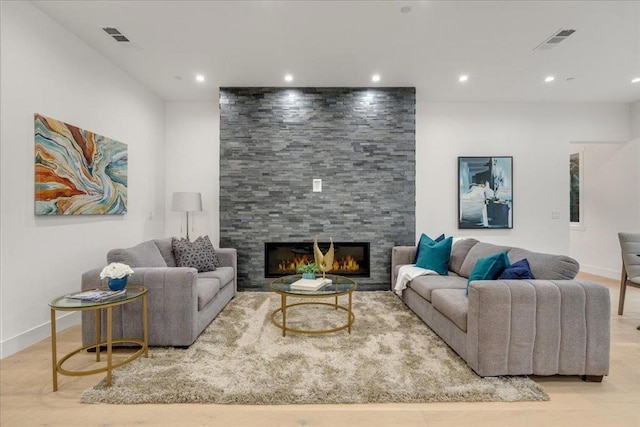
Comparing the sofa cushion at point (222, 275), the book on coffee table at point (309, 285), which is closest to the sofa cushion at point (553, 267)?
the book on coffee table at point (309, 285)

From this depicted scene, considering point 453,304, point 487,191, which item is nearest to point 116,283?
point 453,304

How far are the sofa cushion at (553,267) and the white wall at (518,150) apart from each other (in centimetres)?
253

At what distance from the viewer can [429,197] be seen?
5.18m

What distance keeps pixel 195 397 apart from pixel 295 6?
3082mm

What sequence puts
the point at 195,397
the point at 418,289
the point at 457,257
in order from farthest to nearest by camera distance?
the point at 457,257, the point at 418,289, the point at 195,397

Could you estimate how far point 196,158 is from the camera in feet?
16.8

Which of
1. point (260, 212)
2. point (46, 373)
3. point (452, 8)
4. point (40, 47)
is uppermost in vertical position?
point (452, 8)

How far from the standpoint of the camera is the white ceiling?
9.18ft

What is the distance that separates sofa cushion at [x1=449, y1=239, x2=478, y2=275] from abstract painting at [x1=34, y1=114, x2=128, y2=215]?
13.8 feet

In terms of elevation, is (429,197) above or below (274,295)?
above

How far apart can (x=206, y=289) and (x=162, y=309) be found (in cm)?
45

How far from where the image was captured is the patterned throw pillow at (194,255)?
143 inches

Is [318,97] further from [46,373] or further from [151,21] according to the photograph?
[46,373]

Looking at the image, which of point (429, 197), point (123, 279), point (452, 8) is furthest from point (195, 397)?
point (429, 197)
